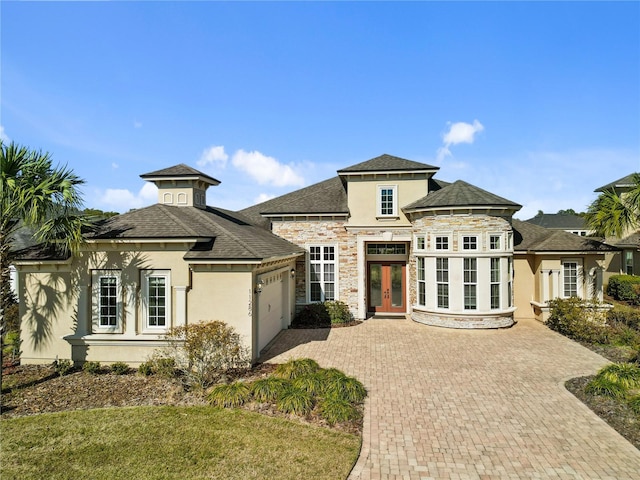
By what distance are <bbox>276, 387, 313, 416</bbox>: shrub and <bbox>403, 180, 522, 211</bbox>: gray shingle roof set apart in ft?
33.7

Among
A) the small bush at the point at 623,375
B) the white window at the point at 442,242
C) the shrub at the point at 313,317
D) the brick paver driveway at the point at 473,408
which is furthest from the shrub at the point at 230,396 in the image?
the white window at the point at 442,242

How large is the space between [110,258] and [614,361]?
15.9 metres

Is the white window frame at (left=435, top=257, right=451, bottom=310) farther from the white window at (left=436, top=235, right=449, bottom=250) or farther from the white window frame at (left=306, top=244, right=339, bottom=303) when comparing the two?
the white window frame at (left=306, top=244, right=339, bottom=303)

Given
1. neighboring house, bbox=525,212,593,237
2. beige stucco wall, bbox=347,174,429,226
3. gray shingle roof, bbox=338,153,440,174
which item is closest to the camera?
gray shingle roof, bbox=338,153,440,174

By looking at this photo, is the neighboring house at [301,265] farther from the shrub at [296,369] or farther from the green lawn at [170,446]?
the green lawn at [170,446]

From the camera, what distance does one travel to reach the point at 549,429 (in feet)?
22.4

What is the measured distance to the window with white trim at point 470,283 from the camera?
48.5ft

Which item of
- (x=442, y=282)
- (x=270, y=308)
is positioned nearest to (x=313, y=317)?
(x=270, y=308)

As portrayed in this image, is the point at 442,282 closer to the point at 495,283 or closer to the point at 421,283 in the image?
the point at 421,283

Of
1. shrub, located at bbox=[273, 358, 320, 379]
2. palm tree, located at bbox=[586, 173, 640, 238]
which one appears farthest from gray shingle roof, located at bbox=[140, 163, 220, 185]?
palm tree, located at bbox=[586, 173, 640, 238]

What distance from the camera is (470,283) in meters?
14.8

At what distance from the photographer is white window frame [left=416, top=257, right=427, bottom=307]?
51.5ft

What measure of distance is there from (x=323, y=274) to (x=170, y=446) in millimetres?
11780

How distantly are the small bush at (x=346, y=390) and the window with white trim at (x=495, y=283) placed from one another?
9.15 m
